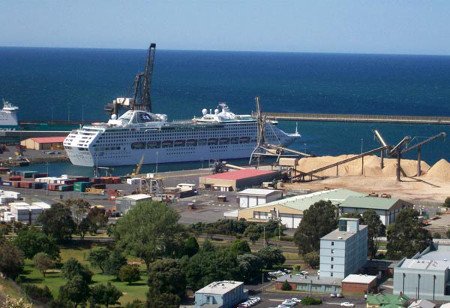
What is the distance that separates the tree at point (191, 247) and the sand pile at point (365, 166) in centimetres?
2148

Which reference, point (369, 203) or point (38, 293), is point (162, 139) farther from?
point (38, 293)

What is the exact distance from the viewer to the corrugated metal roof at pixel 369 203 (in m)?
42.7

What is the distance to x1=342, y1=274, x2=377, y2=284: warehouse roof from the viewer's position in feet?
107

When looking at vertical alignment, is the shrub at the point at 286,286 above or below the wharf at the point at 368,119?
below

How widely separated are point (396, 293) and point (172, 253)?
7257 mm

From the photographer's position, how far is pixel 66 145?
64375 mm

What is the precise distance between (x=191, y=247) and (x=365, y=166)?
2283 centimetres

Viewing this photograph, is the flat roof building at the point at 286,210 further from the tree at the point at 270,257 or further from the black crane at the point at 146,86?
the black crane at the point at 146,86

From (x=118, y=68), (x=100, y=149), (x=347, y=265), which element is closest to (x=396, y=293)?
(x=347, y=265)

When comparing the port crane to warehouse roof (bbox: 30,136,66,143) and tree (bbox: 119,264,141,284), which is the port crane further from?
tree (bbox: 119,264,141,284)

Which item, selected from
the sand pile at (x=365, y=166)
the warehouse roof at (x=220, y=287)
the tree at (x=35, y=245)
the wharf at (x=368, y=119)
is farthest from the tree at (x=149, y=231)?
the wharf at (x=368, y=119)

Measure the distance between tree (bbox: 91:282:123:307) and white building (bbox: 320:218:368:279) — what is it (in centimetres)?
659

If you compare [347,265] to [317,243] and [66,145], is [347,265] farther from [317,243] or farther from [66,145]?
[66,145]

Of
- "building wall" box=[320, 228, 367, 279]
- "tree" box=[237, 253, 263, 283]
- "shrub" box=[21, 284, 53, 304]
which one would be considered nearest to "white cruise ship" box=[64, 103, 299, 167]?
"tree" box=[237, 253, 263, 283]
